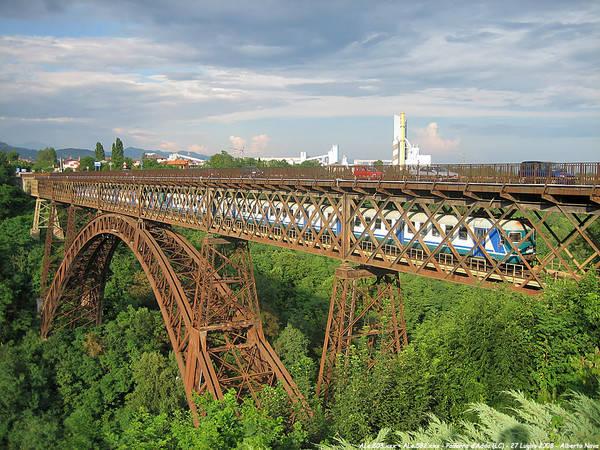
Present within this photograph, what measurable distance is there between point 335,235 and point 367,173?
2.56 m

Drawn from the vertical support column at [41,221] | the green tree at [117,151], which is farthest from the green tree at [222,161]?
the vertical support column at [41,221]

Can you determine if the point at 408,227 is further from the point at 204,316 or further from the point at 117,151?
the point at 117,151

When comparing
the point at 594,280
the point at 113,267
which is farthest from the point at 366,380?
the point at 113,267

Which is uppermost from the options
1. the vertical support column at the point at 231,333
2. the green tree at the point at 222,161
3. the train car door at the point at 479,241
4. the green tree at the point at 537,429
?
the green tree at the point at 222,161

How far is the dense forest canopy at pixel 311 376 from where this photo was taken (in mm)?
9945

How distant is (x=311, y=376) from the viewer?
2273 centimetres

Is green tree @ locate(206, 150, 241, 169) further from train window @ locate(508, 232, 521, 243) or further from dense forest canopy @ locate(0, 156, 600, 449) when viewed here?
train window @ locate(508, 232, 521, 243)

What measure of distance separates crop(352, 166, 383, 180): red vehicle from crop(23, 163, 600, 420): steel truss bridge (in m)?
0.34

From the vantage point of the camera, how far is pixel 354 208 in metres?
16.2

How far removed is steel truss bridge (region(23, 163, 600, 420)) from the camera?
493 inches

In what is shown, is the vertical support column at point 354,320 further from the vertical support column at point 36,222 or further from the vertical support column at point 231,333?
the vertical support column at point 36,222

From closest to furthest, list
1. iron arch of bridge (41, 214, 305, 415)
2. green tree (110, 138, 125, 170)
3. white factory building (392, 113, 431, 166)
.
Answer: iron arch of bridge (41, 214, 305, 415) → white factory building (392, 113, 431, 166) → green tree (110, 138, 125, 170)

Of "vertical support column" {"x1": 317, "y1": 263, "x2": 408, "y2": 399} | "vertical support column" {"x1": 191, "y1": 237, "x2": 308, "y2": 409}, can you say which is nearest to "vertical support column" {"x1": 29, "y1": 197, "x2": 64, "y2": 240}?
"vertical support column" {"x1": 191, "y1": 237, "x2": 308, "y2": 409}

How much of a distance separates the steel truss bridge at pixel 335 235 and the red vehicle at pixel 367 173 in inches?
13.2
